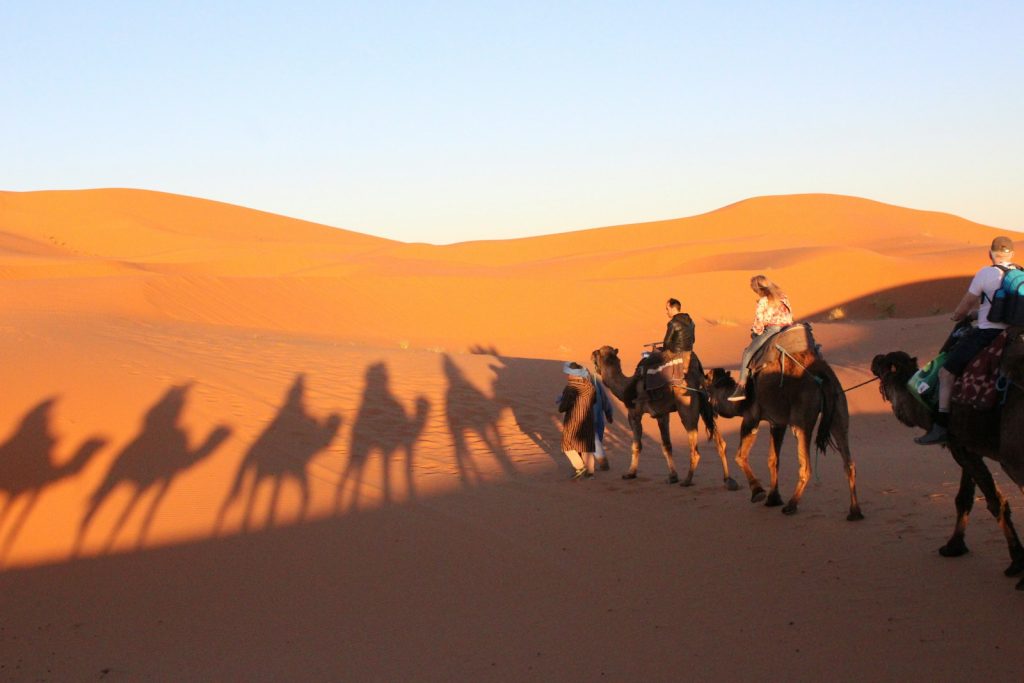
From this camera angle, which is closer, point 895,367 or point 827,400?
point 895,367

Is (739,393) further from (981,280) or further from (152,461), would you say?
(152,461)

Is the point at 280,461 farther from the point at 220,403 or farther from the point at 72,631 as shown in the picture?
the point at 72,631

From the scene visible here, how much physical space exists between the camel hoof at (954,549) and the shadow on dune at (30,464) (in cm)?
806

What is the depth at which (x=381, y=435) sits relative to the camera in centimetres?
1466

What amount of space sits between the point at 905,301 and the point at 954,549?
120 ft

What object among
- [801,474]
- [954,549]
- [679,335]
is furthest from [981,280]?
[679,335]

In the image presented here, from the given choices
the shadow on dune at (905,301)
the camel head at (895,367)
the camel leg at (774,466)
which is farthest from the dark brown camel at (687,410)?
the shadow on dune at (905,301)

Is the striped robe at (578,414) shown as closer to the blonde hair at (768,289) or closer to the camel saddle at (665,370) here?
the camel saddle at (665,370)

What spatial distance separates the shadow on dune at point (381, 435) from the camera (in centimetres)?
1172

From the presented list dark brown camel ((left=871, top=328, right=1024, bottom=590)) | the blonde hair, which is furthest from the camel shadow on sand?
dark brown camel ((left=871, top=328, right=1024, bottom=590))

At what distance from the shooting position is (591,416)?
477 inches

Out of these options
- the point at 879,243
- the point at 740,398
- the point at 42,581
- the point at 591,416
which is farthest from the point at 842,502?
the point at 879,243

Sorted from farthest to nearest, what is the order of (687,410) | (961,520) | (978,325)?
(687,410), (961,520), (978,325)

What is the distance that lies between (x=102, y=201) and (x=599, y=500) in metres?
92.5
